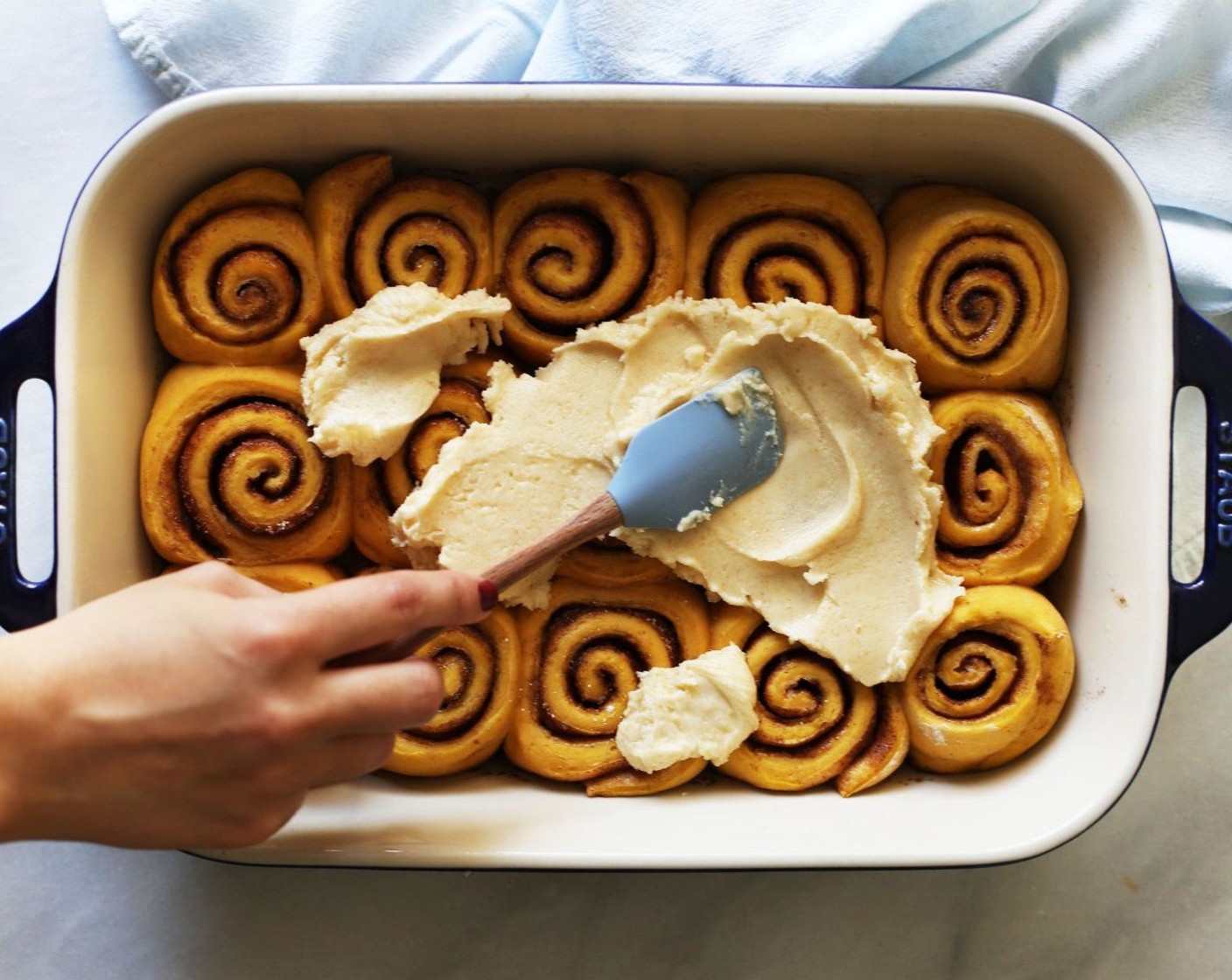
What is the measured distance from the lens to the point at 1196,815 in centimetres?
164

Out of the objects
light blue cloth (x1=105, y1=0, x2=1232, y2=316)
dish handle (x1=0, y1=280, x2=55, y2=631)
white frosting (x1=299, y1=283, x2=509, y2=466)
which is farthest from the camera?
light blue cloth (x1=105, y1=0, x2=1232, y2=316)

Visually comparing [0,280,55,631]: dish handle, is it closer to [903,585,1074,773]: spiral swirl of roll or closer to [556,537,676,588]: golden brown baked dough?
[556,537,676,588]: golden brown baked dough

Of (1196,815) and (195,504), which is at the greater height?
(195,504)

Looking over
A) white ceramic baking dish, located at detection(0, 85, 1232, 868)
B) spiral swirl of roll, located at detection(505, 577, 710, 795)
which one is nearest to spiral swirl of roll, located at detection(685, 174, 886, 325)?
white ceramic baking dish, located at detection(0, 85, 1232, 868)

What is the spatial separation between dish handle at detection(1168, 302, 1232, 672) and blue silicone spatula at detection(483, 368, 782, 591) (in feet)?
1.51

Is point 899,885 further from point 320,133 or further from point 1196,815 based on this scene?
point 320,133

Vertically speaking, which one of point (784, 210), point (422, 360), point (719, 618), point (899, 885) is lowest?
point (899, 885)

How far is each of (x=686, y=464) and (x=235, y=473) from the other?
0.52 meters

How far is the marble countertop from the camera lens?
61.9 inches

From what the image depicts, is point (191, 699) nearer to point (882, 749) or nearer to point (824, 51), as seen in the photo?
point (882, 749)

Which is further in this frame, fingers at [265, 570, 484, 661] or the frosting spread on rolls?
the frosting spread on rolls

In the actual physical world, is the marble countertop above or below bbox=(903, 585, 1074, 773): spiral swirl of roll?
below

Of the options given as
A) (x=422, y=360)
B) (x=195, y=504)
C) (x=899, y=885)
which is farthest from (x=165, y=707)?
(x=899, y=885)

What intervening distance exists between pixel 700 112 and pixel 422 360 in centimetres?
42
